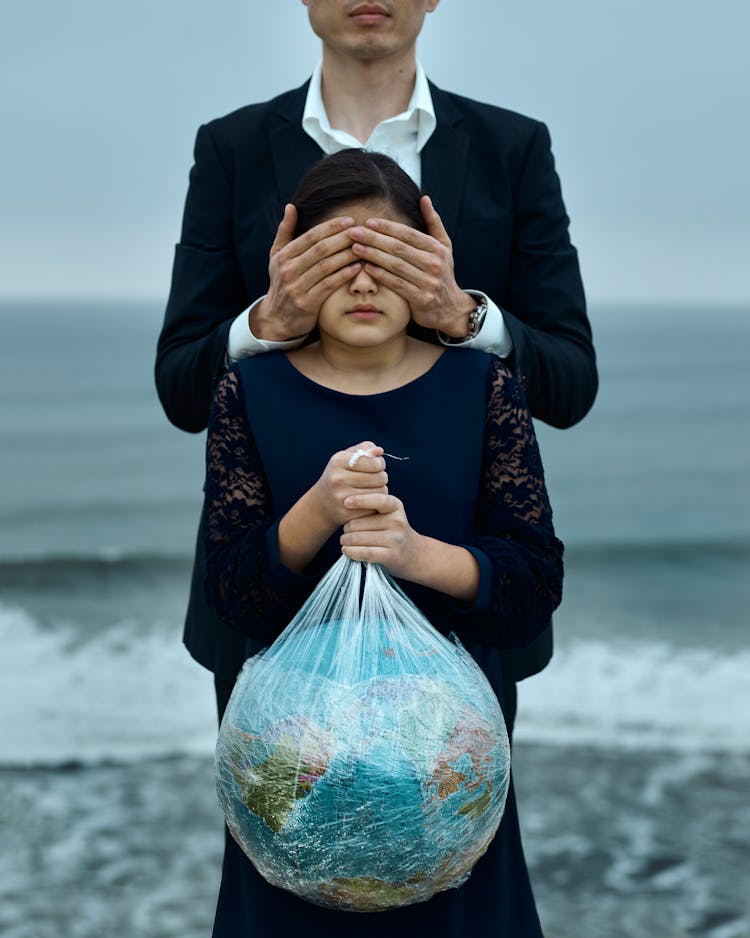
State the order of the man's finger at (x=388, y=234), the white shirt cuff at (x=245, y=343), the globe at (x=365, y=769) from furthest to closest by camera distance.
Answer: the white shirt cuff at (x=245, y=343)
the man's finger at (x=388, y=234)
the globe at (x=365, y=769)

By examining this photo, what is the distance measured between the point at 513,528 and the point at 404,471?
0.16 metres

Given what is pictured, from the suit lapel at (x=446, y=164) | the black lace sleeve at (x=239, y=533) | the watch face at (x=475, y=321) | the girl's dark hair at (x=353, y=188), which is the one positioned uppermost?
the suit lapel at (x=446, y=164)

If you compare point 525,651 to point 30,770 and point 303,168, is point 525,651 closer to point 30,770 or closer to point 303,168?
point 303,168

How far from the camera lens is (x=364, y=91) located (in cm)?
199

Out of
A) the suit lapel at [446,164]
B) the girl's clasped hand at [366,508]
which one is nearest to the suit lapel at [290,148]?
the suit lapel at [446,164]

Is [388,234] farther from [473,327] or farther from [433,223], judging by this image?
[473,327]

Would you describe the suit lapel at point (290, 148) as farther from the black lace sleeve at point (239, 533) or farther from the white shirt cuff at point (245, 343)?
the black lace sleeve at point (239, 533)

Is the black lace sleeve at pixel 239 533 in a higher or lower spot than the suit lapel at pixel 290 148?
lower

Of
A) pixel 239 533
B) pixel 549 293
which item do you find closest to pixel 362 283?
pixel 239 533

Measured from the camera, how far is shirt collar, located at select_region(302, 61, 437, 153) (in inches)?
78.7

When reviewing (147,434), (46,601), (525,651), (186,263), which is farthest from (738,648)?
(147,434)

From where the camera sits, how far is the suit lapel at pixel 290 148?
6.60 feet

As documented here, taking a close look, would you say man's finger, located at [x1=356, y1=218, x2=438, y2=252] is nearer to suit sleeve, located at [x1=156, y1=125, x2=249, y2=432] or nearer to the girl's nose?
the girl's nose

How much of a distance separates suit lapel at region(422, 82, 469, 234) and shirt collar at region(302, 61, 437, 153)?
2 centimetres
